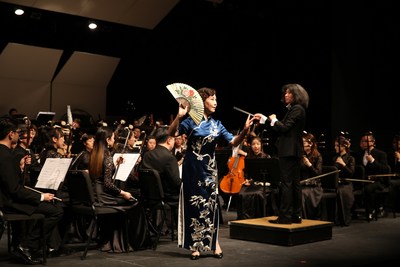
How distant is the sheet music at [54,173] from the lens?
197 inches

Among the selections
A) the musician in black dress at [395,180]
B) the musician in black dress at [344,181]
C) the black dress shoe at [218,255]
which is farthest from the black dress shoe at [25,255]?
the musician in black dress at [395,180]

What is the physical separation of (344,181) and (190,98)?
407 centimetres

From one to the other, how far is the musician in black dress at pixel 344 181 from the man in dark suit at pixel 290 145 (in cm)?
197

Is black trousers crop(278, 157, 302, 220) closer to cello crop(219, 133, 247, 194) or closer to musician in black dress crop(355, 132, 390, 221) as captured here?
cello crop(219, 133, 247, 194)

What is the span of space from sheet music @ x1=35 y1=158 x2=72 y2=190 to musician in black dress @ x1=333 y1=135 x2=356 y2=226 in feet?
14.4

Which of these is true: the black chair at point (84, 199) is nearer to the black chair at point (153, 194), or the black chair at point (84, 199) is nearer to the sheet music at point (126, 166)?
the sheet music at point (126, 166)

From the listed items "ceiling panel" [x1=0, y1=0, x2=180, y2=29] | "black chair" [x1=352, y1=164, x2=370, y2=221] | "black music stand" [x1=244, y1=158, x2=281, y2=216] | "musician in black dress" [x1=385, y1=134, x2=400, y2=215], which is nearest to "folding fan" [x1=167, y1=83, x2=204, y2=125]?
"black music stand" [x1=244, y1=158, x2=281, y2=216]

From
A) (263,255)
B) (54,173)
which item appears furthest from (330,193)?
(54,173)

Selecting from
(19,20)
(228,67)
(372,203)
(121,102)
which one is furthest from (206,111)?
(121,102)

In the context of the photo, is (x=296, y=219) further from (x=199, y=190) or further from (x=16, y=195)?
(x=16, y=195)

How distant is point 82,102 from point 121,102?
4.15 ft

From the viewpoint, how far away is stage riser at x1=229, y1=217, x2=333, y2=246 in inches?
231

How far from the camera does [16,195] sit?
4758mm

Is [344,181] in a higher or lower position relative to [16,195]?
higher
